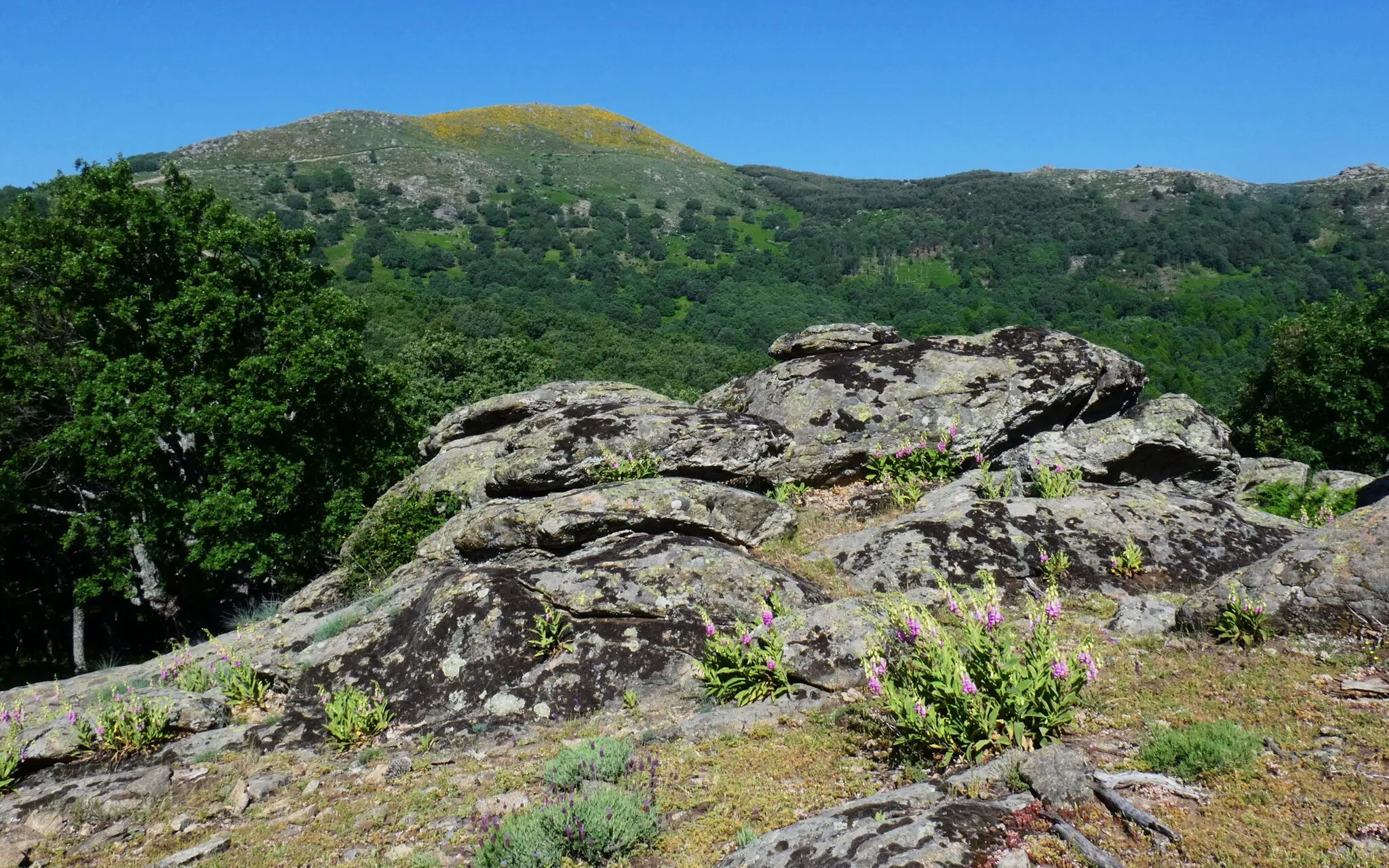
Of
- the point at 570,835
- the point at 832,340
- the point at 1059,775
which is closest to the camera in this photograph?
the point at 1059,775

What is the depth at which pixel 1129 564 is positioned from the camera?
1012 cm

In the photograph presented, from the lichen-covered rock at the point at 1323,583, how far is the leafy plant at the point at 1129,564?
2.01 m

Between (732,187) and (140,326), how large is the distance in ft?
608

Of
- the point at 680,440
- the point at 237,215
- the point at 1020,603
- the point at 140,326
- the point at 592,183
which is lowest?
the point at 1020,603

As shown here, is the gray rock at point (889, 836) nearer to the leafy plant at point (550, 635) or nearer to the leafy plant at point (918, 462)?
the leafy plant at point (550, 635)

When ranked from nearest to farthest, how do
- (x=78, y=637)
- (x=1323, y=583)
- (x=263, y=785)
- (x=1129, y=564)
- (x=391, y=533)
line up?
(x=263, y=785) → (x=1323, y=583) → (x=1129, y=564) → (x=391, y=533) → (x=78, y=637)

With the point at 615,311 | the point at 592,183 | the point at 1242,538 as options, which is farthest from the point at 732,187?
the point at 1242,538

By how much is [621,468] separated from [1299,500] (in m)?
14.2

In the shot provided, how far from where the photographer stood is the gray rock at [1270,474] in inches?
722

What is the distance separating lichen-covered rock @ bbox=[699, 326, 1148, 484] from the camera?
14336 mm

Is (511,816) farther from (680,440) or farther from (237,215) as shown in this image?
(237,215)

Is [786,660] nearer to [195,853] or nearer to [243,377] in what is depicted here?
[195,853]

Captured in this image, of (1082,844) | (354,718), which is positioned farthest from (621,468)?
(1082,844)

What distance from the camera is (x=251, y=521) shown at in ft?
62.3
